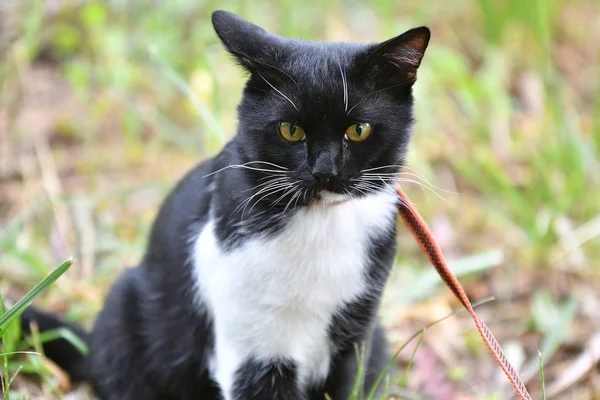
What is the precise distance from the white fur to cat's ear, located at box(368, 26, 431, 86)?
293 millimetres

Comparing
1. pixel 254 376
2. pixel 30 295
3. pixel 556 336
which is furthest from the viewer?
pixel 556 336

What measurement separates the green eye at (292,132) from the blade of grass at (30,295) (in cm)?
53

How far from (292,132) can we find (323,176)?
0.13m

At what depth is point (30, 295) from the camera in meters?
1.65

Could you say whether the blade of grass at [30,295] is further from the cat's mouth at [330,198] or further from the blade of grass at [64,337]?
the blade of grass at [64,337]

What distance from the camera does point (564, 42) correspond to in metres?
4.63

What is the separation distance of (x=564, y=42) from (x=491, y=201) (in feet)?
5.77

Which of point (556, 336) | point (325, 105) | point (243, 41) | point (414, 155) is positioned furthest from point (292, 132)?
point (414, 155)

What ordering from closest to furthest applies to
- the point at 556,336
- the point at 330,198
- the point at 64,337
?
the point at 330,198, the point at 64,337, the point at 556,336

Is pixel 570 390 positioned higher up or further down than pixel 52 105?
further down

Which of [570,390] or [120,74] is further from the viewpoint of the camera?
[120,74]

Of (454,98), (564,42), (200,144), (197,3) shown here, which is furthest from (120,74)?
(564,42)

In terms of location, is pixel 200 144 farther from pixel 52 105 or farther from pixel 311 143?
pixel 311 143

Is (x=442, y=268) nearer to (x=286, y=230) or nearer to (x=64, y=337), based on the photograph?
(x=286, y=230)
